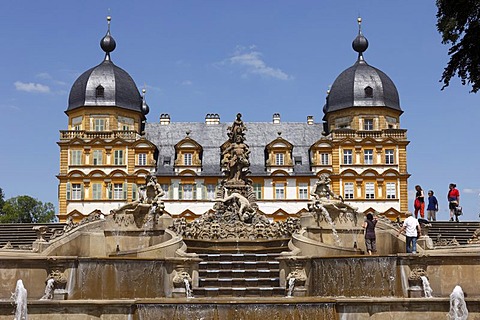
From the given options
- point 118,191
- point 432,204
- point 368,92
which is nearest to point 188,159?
point 118,191

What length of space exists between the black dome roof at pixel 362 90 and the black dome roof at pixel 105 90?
21.9 metres

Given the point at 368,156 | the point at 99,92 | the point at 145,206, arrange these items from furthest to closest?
the point at 99,92 < the point at 368,156 < the point at 145,206

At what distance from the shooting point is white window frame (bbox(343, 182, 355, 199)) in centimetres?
7062

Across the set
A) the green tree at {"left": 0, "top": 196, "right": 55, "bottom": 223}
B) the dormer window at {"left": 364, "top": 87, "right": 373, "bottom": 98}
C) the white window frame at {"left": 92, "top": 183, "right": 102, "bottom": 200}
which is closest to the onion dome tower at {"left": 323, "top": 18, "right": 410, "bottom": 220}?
the dormer window at {"left": 364, "top": 87, "right": 373, "bottom": 98}

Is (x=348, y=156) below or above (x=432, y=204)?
above

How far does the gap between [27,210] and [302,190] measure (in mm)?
44536

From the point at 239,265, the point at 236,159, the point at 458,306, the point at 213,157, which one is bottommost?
the point at 458,306

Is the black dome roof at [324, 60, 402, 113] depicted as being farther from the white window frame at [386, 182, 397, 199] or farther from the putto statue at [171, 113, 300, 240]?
the putto statue at [171, 113, 300, 240]

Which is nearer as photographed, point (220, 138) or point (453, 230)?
point (453, 230)

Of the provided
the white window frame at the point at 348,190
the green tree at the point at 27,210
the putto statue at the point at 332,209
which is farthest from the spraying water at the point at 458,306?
the green tree at the point at 27,210

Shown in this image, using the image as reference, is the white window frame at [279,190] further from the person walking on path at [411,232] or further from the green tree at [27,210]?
the person walking on path at [411,232]

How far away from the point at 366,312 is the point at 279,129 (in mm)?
65601

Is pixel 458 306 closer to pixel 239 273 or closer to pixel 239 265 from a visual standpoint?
pixel 239 273

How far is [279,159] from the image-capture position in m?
74.4
